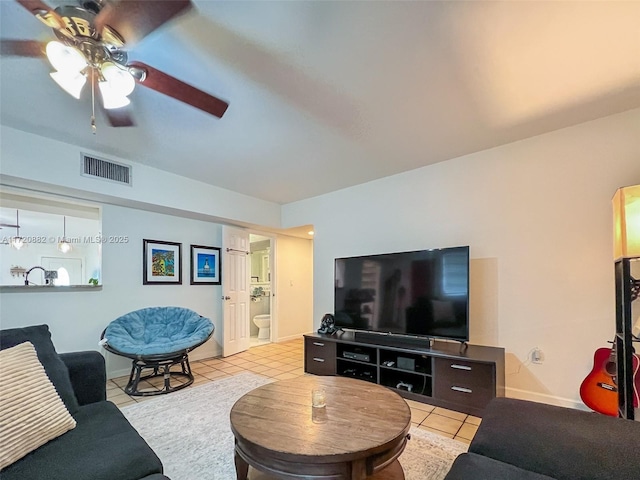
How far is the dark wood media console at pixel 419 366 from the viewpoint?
2.52 meters

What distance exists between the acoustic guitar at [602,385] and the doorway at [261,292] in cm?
439

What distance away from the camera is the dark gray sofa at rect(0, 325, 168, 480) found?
105 cm

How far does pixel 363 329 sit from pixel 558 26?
2.96 metres

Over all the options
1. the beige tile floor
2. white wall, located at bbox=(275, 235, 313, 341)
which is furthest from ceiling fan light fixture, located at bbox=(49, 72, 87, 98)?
white wall, located at bbox=(275, 235, 313, 341)

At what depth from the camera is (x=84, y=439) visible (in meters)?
1.24

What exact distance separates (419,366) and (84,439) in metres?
2.63

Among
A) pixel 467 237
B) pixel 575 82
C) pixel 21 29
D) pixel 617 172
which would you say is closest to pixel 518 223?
pixel 467 237

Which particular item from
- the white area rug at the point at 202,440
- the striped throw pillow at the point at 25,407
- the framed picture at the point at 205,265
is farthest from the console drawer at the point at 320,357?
the striped throw pillow at the point at 25,407

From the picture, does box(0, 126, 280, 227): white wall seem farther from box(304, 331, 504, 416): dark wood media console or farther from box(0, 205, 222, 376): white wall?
box(304, 331, 504, 416): dark wood media console

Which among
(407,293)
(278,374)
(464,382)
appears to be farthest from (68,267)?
(464,382)

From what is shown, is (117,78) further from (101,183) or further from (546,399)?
(546,399)

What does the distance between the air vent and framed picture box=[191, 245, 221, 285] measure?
1428 millimetres

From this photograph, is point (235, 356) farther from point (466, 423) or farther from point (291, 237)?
point (466, 423)

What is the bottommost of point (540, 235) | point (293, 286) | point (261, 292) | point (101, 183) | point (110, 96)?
point (261, 292)
